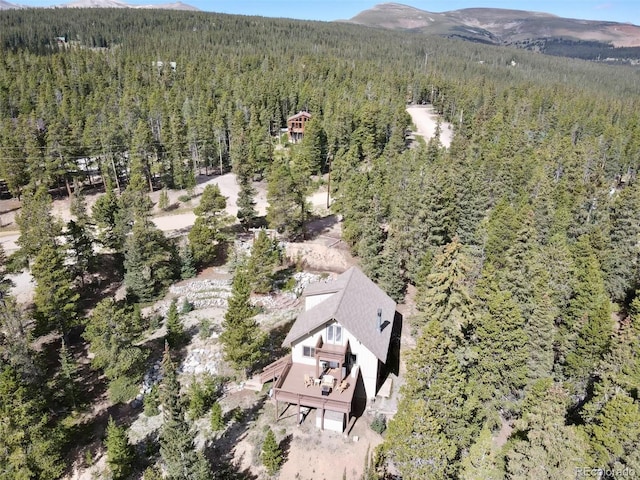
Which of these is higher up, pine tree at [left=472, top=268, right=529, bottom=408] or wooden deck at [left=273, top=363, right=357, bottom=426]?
pine tree at [left=472, top=268, right=529, bottom=408]

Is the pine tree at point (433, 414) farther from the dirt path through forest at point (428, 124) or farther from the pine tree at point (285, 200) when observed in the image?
the dirt path through forest at point (428, 124)

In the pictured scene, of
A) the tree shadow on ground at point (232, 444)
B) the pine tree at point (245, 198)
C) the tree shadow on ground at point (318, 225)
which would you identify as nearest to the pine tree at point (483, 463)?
the tree shadow on ground at point (232, 444)

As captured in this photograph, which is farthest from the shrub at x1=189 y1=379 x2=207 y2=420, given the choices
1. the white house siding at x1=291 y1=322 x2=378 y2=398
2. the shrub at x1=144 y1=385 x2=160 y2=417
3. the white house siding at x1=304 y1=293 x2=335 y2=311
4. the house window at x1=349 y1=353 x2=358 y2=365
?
the house window at x1=349 y1=353 x2=358 y2=365

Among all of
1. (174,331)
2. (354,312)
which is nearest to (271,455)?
(354,312)

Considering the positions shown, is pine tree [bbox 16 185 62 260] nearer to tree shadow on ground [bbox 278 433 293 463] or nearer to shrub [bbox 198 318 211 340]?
shrub [bbox 198 318 211 340]

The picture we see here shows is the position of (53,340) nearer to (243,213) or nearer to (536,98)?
(243,213)

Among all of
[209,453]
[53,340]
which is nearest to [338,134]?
[53,340]

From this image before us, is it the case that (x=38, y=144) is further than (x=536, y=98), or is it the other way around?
(x=536, y=98)
